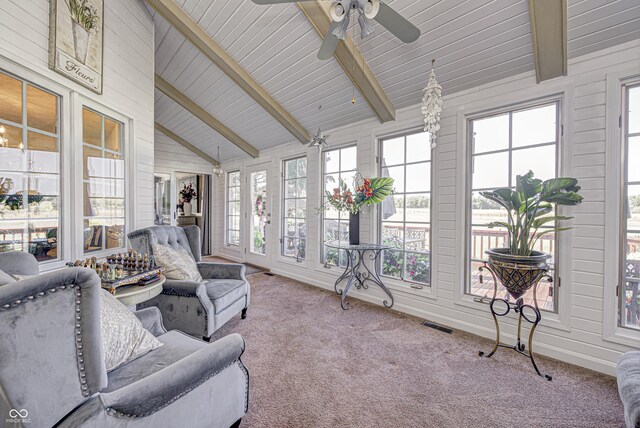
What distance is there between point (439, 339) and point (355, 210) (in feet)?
5.30

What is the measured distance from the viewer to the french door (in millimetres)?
5326

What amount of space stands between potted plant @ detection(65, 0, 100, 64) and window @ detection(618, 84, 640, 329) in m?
4.36

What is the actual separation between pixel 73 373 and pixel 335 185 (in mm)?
3575

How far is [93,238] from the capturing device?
2623 millimetres

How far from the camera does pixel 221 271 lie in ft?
9.87

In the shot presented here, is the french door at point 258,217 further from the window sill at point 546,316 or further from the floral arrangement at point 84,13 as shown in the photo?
the window sill at point 546,316

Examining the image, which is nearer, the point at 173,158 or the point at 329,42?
the point at 329,42

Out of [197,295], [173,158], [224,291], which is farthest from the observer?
[173,158]

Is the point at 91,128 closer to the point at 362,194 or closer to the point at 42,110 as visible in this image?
the point at 42,110

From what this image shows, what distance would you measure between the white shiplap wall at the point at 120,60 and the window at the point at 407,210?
2.91 metres

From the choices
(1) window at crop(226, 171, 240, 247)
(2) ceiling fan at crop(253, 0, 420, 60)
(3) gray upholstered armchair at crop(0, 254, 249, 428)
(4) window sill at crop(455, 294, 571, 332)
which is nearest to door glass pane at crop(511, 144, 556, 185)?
(4) window sill at crop(455, 294, 571, 332)

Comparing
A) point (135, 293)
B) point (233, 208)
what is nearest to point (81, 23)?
point (135, 293)

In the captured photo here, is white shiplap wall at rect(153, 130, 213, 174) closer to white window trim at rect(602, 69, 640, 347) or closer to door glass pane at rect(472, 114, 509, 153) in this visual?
door glass pane at rect(472, 114, 509, 153)

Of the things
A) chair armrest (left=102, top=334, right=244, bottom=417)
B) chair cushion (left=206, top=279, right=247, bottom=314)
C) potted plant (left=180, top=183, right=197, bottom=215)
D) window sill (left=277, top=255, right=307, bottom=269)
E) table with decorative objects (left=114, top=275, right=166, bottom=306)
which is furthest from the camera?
potted plant (left=180, top=183, right=197, bottom=215)
